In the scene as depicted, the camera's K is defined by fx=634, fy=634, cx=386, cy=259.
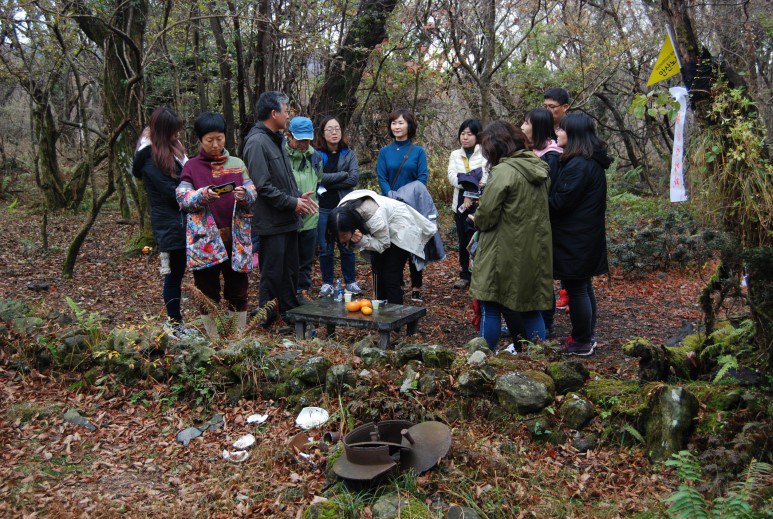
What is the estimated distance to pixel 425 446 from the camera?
3268mm

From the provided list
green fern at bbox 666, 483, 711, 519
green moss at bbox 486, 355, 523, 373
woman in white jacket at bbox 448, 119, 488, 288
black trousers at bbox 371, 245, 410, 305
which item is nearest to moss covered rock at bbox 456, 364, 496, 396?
green moss at bbox 486, 355, 523, 373

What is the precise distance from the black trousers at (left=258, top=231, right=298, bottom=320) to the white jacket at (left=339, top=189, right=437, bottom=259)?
69 cm

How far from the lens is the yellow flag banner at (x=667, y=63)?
383 centimetres

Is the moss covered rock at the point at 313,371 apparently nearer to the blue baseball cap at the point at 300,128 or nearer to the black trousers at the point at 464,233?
the blue baseball cap at the point at 300,128

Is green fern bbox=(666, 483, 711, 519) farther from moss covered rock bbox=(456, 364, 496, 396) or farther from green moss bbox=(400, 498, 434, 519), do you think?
moss covered rock bbox=(456, 364, 496, 396)

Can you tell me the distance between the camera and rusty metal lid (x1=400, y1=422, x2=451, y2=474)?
318 cm

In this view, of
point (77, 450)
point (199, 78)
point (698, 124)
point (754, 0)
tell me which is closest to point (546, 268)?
point (698, 124)

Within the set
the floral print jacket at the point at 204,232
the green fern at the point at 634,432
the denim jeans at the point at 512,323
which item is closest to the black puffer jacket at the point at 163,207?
the floral print jacket at the point at 204,232

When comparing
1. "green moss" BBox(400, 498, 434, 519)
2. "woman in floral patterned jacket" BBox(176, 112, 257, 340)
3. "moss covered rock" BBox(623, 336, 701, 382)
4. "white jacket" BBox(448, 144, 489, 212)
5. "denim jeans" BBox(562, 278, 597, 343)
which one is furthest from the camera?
"white jacket" BBox(448, 144, 489, 212)

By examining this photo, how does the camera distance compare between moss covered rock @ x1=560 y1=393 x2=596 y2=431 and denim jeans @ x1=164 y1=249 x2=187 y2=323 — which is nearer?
moss covered rock @ x1=560 y1=393 x2=596 y2=431

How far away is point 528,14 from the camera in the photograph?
1182cm

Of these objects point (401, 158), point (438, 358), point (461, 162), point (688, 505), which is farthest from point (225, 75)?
point (688, 505)

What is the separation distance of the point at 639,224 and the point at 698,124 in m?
6.34

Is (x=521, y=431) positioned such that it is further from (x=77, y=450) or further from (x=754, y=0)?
(x=754, y=0)
